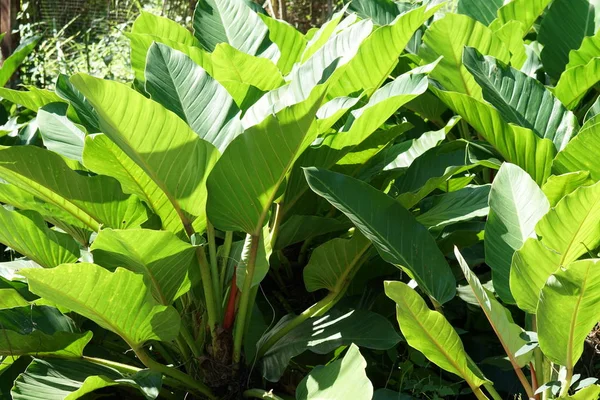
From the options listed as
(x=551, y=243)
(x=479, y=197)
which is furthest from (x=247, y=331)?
(x=551, y=243)

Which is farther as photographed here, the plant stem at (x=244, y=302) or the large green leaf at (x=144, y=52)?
the large green leaf at (x=144, y=52)

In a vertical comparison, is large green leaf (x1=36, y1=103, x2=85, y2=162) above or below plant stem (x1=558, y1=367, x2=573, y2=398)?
above

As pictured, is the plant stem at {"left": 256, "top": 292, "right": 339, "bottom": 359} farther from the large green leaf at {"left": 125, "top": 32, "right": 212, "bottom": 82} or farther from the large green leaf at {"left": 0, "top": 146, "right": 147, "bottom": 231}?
the large green leaf at {"left": 125, "top": 32, "right": 212, "bottom": 82}

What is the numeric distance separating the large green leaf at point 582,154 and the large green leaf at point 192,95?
770 millimetres

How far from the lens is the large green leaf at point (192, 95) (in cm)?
180

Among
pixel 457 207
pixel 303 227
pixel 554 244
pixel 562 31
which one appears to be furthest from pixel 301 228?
pixel 562 31

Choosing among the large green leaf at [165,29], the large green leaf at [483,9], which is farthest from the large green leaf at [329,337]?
the large green leaf at [483,9]

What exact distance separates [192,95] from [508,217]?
791 mm

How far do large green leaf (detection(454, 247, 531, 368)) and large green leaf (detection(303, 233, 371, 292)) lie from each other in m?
0.32

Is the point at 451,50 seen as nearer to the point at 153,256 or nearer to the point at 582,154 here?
the point at 582,154

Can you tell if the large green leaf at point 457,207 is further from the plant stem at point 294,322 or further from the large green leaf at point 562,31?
the large green leaf at point 562,31

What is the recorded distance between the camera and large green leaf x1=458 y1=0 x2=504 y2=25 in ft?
9.41

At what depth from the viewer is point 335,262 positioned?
1875 mm

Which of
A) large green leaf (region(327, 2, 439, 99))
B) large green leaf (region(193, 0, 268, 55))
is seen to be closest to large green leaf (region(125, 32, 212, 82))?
large green leaf (region(193, 0, 268, 55))
